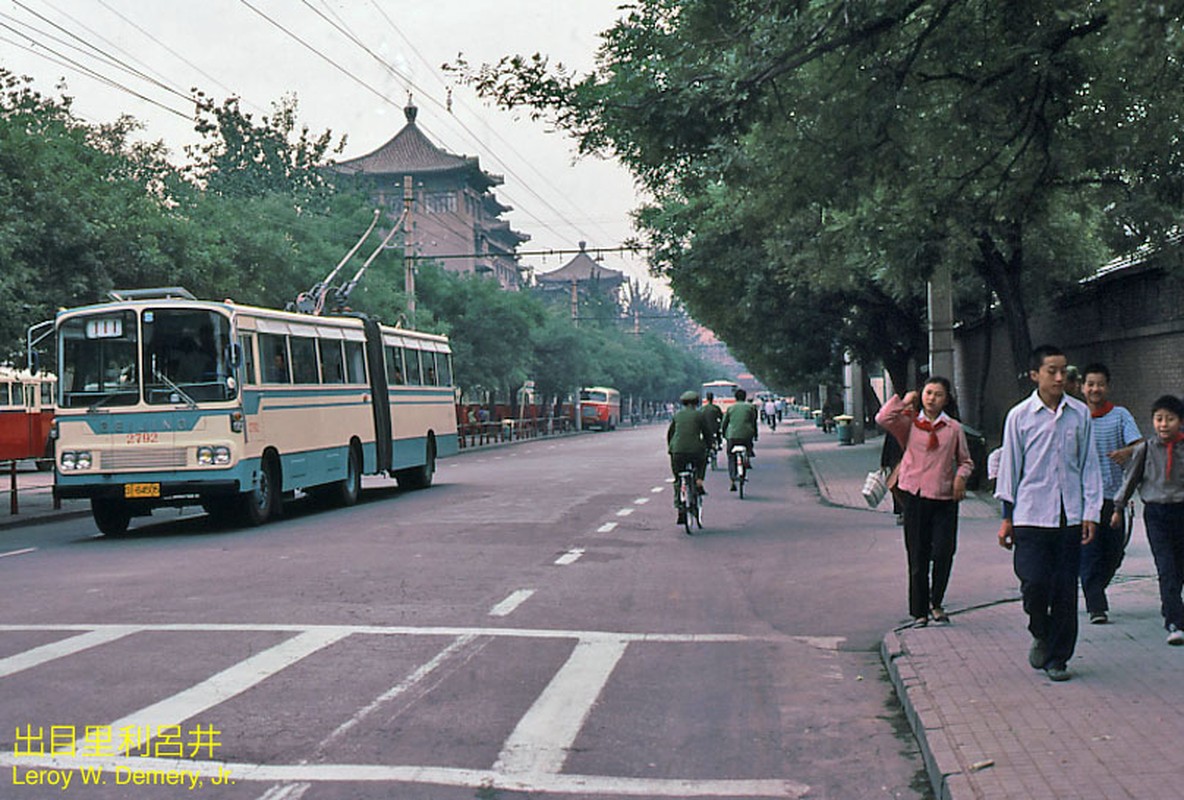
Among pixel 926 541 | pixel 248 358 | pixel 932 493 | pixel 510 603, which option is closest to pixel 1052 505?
pixel 932 493

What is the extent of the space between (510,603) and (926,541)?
11.1 ft

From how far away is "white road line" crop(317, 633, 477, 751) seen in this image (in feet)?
20.7

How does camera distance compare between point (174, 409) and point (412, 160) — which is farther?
point (412, 160)

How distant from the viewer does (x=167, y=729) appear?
20.8ft

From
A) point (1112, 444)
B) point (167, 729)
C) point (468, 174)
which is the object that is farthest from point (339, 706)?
point (468, 174)

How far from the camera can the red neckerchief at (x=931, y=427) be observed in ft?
29.3

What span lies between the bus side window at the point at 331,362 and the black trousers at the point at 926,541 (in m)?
13.6

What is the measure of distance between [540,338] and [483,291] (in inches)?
631

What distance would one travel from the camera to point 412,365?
85.8ft

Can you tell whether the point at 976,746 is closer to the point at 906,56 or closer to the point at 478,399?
the point at 906,56

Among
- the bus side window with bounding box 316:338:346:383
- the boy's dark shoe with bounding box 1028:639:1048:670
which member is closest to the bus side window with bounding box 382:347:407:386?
the bus side window with bounding box 316:338:346:383

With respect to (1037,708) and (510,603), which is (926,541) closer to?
(1037,708)

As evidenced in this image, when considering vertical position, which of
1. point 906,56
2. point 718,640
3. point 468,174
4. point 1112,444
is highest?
point 468,174

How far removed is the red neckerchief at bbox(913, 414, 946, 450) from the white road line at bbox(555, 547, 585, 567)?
4.94m
